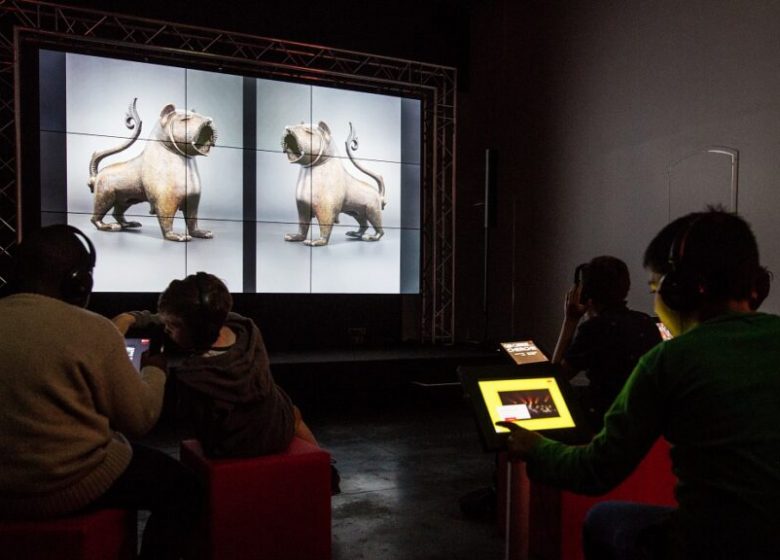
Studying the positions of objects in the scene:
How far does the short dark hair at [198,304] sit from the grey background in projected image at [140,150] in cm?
394

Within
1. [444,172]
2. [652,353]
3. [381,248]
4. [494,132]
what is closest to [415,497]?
[652,353]

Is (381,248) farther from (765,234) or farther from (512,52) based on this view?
(765,234)

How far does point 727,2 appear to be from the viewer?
190 inches

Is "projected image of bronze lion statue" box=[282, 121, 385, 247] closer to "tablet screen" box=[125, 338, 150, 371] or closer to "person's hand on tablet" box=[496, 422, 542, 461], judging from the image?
"tablet screen" box=[125, 338, 150, 371]

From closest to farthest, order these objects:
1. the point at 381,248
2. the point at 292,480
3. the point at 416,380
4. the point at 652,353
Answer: the point at 652,353, the point at 292,480, the point at 416,380, the point at 381,248

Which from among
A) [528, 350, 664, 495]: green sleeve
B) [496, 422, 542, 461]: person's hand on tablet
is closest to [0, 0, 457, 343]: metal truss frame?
[496, 422, 542, 461]: person's hand on tablet

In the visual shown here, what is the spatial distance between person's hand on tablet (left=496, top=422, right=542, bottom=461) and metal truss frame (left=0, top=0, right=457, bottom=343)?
501 centimetres

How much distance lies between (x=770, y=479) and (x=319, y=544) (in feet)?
5.05

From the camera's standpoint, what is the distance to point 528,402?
173 centimetres

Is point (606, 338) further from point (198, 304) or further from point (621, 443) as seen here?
point (198, 304)

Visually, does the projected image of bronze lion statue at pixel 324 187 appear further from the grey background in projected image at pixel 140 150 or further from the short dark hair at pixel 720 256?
the short dark hair at pixel 720 256

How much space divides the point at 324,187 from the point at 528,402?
4.82 meters

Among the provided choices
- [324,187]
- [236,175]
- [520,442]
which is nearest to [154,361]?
[520,442]

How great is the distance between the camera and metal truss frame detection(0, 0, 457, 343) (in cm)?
526
